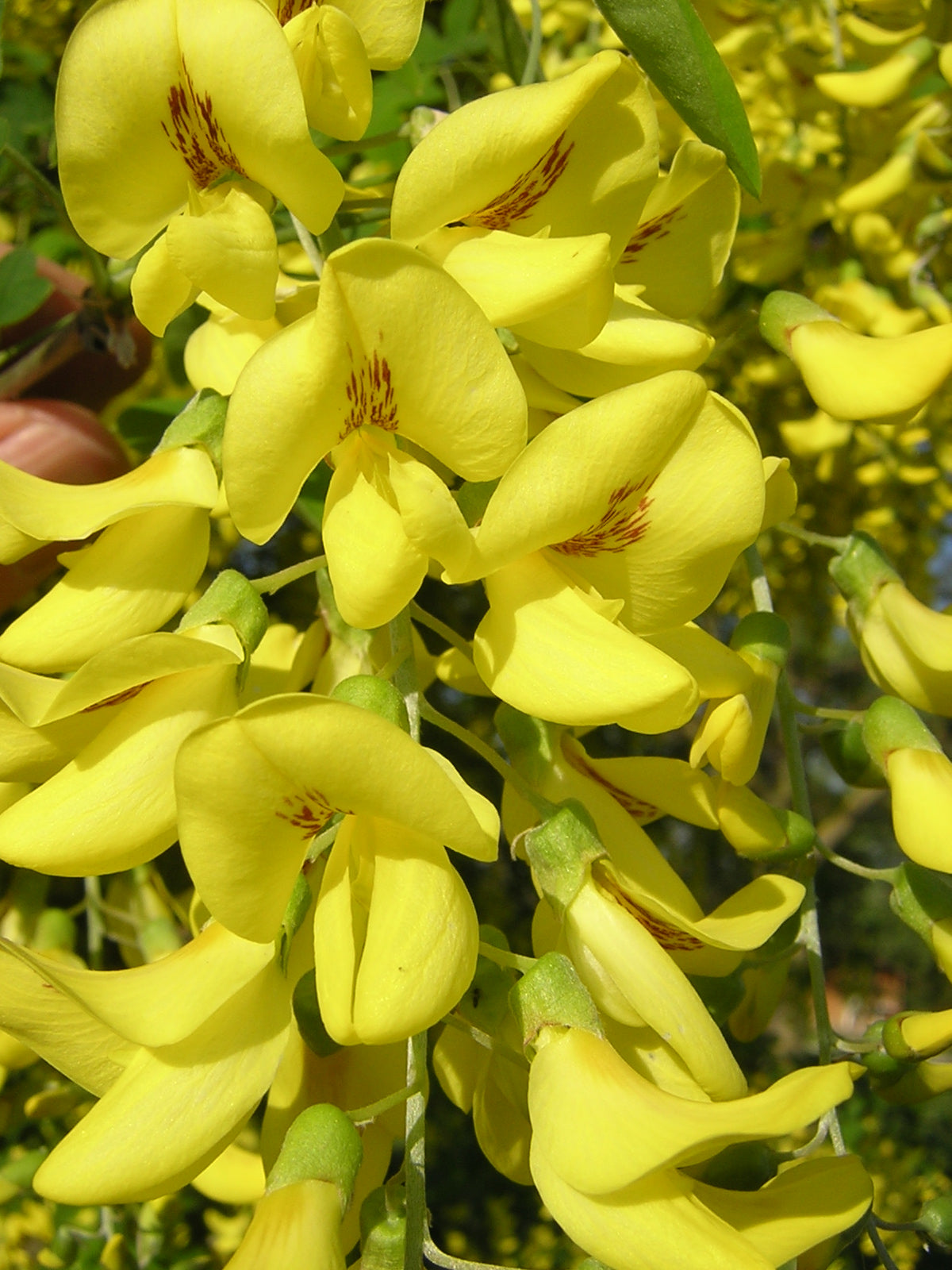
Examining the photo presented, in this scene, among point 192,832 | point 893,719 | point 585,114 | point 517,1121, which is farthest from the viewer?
point 893,719

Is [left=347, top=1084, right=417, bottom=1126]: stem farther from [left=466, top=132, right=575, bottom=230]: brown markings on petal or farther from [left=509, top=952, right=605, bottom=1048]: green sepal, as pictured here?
[left=466, top=132, right=575, bottom=230]: brown markings on petal

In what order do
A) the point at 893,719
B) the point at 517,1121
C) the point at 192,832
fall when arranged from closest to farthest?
the point at 192,832
the point at 517,1121
the point at 893,719

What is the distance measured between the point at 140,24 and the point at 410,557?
→ 0.28 metres

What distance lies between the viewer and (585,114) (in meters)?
0.64

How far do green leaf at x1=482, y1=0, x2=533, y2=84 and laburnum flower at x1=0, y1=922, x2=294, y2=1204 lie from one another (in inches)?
36.1

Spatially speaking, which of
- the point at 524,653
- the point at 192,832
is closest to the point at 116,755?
the point at 192,832

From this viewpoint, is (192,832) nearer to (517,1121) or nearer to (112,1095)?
(112,1095)

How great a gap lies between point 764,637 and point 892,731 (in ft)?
0.40

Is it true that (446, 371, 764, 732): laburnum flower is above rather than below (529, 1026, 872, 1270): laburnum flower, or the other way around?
above

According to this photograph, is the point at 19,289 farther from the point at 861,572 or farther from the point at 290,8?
the point at 861,572

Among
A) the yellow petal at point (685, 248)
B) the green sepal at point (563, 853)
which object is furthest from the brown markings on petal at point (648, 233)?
the green sepal at point (563, 853)

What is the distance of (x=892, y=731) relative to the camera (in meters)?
0.89

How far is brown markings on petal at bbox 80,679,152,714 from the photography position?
0.60 meters

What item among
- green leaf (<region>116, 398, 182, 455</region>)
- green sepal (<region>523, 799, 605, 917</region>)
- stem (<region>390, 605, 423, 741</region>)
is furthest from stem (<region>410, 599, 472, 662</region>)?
green leaf (<region>116, 398, 182, 455</region>)
